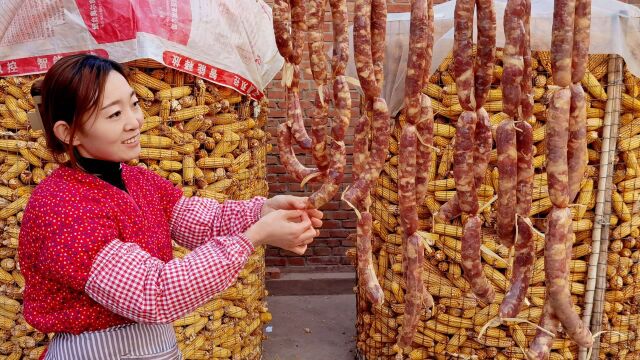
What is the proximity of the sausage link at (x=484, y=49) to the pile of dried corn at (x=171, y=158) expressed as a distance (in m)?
1.96

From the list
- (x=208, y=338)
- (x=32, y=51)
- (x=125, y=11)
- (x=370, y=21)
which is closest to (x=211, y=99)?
(x=125, y=11)

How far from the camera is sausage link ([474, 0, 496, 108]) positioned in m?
1.15

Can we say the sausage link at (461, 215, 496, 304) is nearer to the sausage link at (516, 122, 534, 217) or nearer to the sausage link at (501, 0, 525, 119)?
the sausage link at (516, 122, 534, 217)

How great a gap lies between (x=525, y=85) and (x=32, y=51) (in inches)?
93.1

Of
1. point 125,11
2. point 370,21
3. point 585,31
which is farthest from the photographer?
point 125,11

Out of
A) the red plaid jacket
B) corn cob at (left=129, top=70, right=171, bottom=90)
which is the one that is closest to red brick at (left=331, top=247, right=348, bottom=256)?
corn cob at (left=129, top=70, right=171, bottom=90)

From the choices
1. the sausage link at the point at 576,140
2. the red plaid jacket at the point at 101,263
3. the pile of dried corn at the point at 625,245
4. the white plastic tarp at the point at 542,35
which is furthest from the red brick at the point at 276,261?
the sausage link at the point at 576,140

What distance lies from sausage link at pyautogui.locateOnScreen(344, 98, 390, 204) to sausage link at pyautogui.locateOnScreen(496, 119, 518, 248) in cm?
25

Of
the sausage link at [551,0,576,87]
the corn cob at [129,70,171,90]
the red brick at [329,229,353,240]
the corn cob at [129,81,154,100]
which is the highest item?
the sausage link at [551,0,576,87]

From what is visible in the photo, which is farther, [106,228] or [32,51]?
[32,51]

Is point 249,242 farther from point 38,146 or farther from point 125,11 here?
point 38,146

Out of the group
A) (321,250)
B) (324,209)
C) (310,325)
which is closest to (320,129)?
(310,325)

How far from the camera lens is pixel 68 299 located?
57.7 inches

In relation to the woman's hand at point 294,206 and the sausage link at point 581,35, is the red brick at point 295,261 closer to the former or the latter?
the woman's hand at point 294,206
